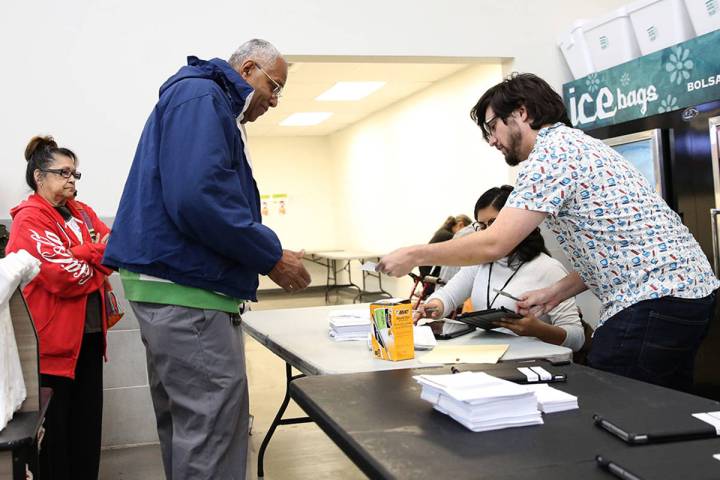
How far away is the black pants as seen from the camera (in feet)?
8.89

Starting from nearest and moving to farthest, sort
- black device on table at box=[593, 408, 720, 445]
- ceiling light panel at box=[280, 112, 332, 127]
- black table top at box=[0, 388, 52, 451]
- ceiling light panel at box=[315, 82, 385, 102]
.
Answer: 1. black device on table at box=[593, 408, 720, 445]
2. black table top at box=[0, 388, 52, 451]
3. ceiling light panel at box=[315, 82, 385, 102]
4. ceiling light panel at box=[280, 112, 332, 127]

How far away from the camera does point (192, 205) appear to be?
1.69 meters

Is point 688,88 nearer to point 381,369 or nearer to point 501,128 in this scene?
point 501,128

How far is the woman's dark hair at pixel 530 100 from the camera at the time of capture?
2.07 meters

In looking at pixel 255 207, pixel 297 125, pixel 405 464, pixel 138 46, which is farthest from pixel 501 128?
pixel 297 125

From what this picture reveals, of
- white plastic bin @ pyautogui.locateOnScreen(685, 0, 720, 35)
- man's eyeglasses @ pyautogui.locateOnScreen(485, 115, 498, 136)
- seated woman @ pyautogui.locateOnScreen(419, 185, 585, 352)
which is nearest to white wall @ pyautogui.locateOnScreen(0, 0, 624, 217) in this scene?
white plastic bin @ pyautogui.locateOnScreen(685, 0, 720, 35)

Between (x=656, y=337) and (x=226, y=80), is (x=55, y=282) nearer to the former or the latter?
(x=226, y=80)

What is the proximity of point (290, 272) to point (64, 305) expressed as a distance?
1.31m

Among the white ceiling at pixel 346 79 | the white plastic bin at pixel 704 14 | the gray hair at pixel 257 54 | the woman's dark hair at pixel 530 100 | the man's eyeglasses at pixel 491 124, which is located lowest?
the man's eyeglasses at pixel 491 124

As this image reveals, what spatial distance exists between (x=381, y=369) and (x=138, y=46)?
8.49 ft

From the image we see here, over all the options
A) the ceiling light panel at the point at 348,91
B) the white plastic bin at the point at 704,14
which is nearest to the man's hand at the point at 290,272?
the white plastic bin at the point at 704,14

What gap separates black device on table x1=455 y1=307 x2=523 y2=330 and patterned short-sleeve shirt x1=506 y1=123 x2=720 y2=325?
1.41ft

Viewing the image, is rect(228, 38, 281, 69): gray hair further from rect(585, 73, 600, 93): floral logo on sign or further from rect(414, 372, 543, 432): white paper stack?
rect(585, 73, 600, 93): floral logo on sign

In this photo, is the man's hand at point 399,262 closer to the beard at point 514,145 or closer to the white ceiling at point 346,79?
the beard at point 514,145
